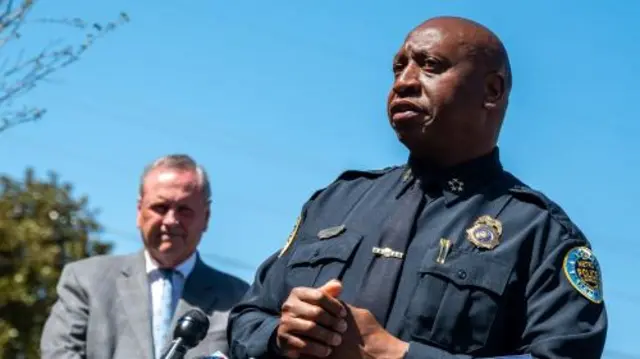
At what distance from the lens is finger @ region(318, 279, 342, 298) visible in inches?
140

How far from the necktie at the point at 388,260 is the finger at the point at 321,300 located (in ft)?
0.51

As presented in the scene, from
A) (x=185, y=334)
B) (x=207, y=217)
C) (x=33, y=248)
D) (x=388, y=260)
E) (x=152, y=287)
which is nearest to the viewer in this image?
(x=388, y=260)

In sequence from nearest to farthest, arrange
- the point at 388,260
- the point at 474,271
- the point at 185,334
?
the point at 474,271 < the point at 388,260 < the point at 185,334

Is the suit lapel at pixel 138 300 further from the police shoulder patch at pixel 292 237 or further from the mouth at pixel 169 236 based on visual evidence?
the police shoulder patch at pixel 292 237

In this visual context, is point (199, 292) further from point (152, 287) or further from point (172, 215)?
point (172, 215)

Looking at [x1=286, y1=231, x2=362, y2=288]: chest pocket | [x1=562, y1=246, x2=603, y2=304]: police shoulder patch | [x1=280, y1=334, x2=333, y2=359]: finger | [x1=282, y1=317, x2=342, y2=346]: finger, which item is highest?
[x1=562, y1=246, x2=603, y2=304]: police shoulder patch

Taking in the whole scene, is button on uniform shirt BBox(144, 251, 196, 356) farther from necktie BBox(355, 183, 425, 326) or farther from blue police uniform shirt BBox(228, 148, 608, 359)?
necktie BBox(355, 183, 425, 326)

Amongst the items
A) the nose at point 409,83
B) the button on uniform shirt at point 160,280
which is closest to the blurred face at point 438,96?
the nose at point 409,83

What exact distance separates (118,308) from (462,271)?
370 centimetres

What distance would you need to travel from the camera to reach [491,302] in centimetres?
363

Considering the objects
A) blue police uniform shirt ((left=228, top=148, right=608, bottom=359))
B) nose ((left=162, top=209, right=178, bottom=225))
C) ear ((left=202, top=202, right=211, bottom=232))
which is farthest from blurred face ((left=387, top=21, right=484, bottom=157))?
ear ((left=202, top=202, right=211, bottom=232))

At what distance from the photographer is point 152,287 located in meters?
7.32

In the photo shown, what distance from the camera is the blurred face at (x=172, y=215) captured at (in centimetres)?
738

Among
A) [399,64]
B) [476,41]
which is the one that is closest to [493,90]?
[476,41]
